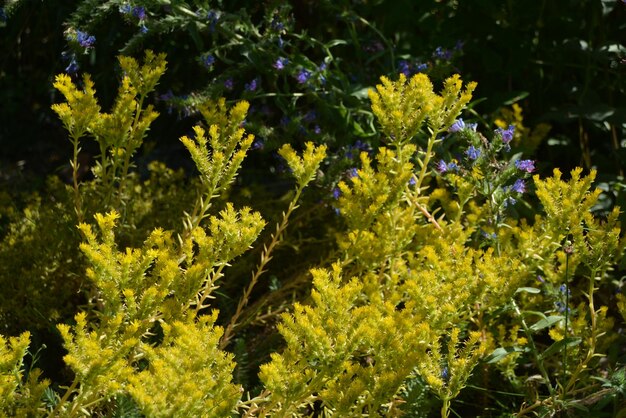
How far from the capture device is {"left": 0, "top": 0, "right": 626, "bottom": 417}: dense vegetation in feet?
7.00

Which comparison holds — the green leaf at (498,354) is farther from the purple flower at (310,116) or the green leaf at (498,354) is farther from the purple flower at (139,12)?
the purple flower at (139,12)

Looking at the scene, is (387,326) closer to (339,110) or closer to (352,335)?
(352,335)

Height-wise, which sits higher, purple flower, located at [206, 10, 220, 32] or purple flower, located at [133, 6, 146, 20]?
purple flower, located at [133, 6, 146, 20]

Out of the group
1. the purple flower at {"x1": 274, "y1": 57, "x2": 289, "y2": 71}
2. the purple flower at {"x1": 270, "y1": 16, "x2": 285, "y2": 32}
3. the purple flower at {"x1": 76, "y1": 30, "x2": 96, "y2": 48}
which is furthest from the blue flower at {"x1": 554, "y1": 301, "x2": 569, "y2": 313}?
the purple flower at {"x1": 76, "y1": 30, "x2": 96, "y2": 48}

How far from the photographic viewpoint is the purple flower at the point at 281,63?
10.8 feet

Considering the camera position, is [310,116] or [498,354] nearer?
[498,354]

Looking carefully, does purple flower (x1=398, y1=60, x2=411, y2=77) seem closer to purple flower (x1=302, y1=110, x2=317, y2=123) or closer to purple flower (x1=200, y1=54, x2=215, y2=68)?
purple flower (x1=302, y1=110, x2=317, y2=123)

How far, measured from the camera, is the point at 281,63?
3.31 metres

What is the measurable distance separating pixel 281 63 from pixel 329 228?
0.65 m

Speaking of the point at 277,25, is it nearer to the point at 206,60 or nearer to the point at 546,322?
the point at 206,60

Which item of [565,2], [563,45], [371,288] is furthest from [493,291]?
[565,2]

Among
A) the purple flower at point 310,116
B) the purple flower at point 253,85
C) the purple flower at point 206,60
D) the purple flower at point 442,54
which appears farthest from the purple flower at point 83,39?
the purple flower at point 442,54

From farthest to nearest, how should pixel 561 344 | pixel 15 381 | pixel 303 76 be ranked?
1. pixel 303 76
2. pixel 561 344
3. pixel 15 381

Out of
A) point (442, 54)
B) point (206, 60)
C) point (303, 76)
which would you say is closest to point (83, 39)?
point (206, 60)
